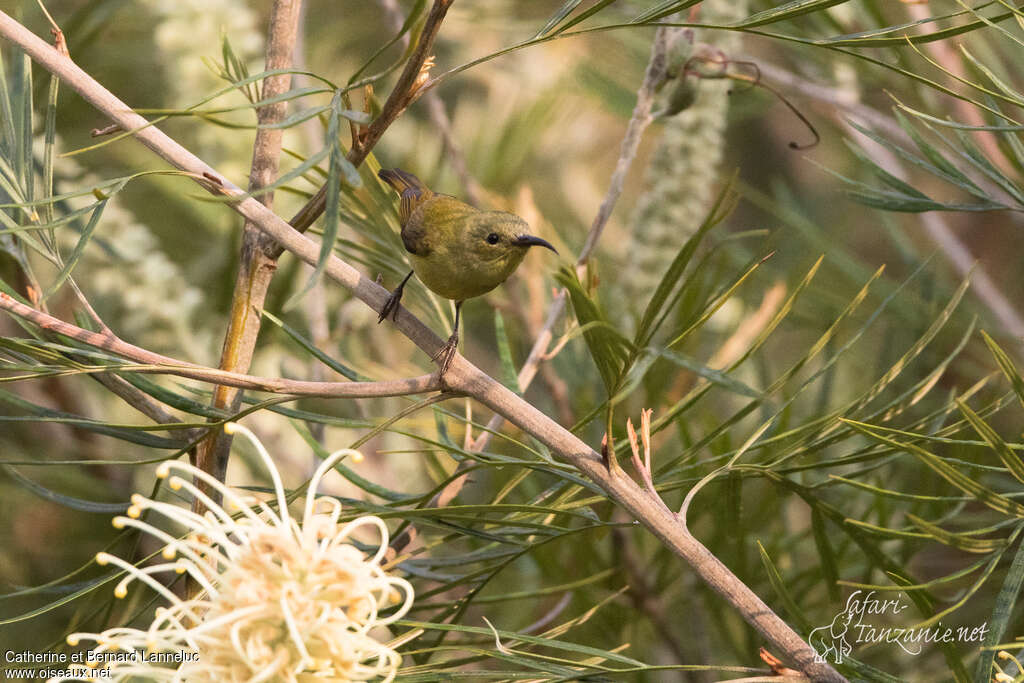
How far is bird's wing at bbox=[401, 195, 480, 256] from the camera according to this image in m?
0.99

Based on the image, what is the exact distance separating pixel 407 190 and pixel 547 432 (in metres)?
0.69

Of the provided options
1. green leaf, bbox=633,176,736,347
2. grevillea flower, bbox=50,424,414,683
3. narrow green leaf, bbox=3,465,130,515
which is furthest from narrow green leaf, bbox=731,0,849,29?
Answer: narrow green leaf, bbox=3,465,130,515

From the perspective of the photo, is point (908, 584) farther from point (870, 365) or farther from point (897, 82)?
point (870, 365)

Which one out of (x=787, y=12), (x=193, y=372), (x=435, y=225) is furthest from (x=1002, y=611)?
(x=435, y=225)

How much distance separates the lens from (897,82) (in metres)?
1.15

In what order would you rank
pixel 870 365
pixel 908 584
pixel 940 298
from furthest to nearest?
pixel 870 365, pixel 940 298, pixel 908 584

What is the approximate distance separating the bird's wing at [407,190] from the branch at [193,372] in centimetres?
61

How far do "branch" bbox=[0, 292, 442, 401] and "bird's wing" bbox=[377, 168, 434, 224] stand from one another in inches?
24.1

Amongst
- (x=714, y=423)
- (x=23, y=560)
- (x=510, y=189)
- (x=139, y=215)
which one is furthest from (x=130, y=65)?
(x=714, y=423)

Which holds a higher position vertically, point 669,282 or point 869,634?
point 669,282

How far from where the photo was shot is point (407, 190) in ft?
3.79

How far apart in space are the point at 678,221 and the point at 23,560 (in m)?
0.99

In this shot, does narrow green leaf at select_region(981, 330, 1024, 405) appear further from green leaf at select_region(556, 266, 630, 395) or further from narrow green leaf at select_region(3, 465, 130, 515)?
narrow green leaf at select_region(3, 465, 130, 515)

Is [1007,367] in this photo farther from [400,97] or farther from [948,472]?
[400,97]
